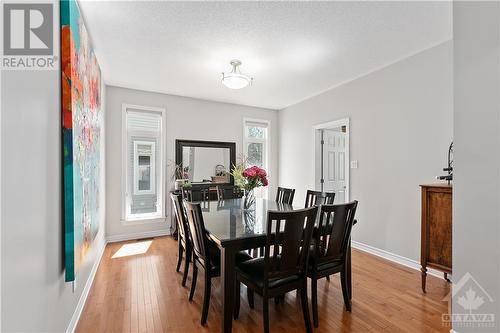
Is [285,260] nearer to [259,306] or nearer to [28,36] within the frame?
[259,306]

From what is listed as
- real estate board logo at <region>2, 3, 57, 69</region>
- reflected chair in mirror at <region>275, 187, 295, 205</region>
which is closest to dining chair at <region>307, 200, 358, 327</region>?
reflected chair in mirror at <region>275, 187, 295, 205</region>

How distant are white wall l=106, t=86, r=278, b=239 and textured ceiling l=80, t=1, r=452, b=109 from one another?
551 mm

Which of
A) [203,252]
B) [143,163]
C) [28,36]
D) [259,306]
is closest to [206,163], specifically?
[143,163]

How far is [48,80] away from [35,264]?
3.35ft

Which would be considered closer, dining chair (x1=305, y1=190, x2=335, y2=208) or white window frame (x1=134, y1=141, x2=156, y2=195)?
dining chair (x1=305, y1=190, x2=335, y2=208)

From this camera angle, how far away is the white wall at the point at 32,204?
951 mm

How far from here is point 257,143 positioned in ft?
18.5

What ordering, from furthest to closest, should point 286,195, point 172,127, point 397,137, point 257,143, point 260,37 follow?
point 257,143 → point 172,127 → point 286,195 → point 397,137 → point 260,37

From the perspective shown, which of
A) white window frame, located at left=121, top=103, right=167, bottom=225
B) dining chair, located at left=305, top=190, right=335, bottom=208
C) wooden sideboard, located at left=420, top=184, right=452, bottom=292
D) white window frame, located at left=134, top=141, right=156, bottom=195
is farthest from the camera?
white window frame, located at left=134, top=141, right=156, bottom=195

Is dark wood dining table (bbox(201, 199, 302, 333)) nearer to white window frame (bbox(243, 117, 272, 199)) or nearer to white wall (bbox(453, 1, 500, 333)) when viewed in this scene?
white wall (bbox(453, 1, 500, 333))

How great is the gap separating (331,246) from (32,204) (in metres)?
2.01

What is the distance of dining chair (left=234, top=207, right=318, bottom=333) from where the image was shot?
5.44 ft

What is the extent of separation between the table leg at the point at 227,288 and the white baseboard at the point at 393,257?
99.6 inches

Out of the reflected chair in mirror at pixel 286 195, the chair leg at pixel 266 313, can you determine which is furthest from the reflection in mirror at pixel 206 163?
the chair leg at pixel 266 313
